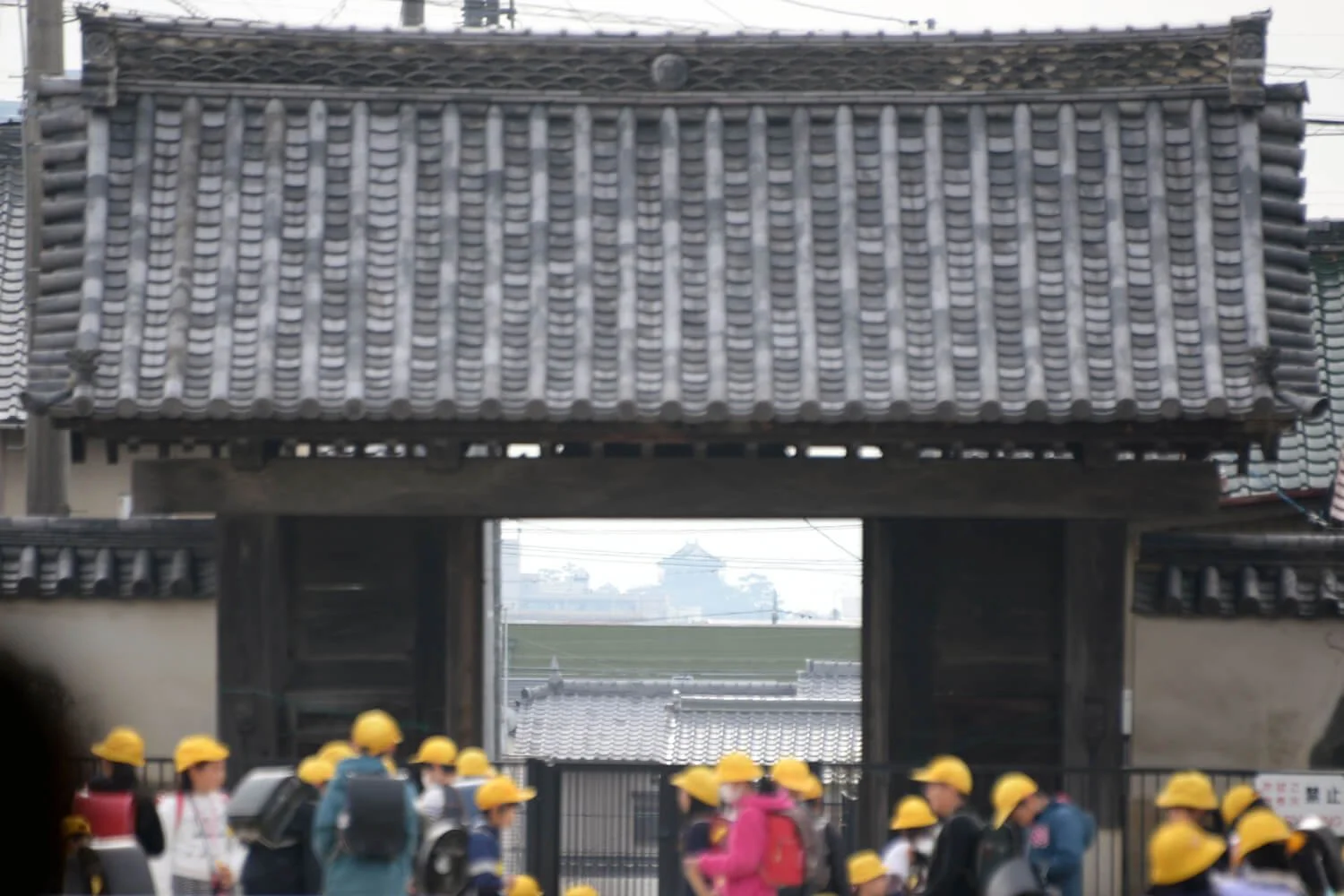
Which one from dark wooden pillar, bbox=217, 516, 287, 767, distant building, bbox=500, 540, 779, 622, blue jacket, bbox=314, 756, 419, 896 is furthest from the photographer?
distant building, bbox=500, 540, 779, 622

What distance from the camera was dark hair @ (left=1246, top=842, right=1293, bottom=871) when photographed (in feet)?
25.1

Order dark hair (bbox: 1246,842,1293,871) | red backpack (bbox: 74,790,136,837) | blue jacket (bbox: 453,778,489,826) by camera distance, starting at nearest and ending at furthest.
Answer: dark hair (bbox: 1246,842,1293,871) → red backpack (bbox: 74,790,136,837) → blue jacket (bbox: 453,778,489,826)

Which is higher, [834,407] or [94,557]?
[834,407]

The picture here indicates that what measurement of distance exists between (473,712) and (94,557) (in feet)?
9.05

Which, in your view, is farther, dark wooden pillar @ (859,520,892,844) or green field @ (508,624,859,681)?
green field @ (508,624,859,681)

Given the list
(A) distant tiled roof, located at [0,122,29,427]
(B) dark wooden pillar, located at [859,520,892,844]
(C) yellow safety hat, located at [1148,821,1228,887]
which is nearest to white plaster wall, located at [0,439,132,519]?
(A) distant tiled roof, located at [0,122,29,427]

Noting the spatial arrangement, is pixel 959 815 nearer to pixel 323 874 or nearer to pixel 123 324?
pixel 323 874

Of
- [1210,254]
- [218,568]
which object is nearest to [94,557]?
[218,568]

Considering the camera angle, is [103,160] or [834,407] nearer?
[834,407]

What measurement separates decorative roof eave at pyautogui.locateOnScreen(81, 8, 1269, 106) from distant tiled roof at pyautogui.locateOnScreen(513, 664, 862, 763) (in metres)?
24.1

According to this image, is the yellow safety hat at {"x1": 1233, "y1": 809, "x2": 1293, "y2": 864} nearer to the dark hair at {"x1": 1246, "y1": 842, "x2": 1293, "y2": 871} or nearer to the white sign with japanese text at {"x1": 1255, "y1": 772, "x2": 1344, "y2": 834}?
the dark hair at {"x1": 1246, "y1": 842, "x2": 1293, "y2": 871}

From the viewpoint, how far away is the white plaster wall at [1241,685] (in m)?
12.8

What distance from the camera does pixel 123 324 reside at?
1143 centimetres

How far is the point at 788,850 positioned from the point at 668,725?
27.2m
